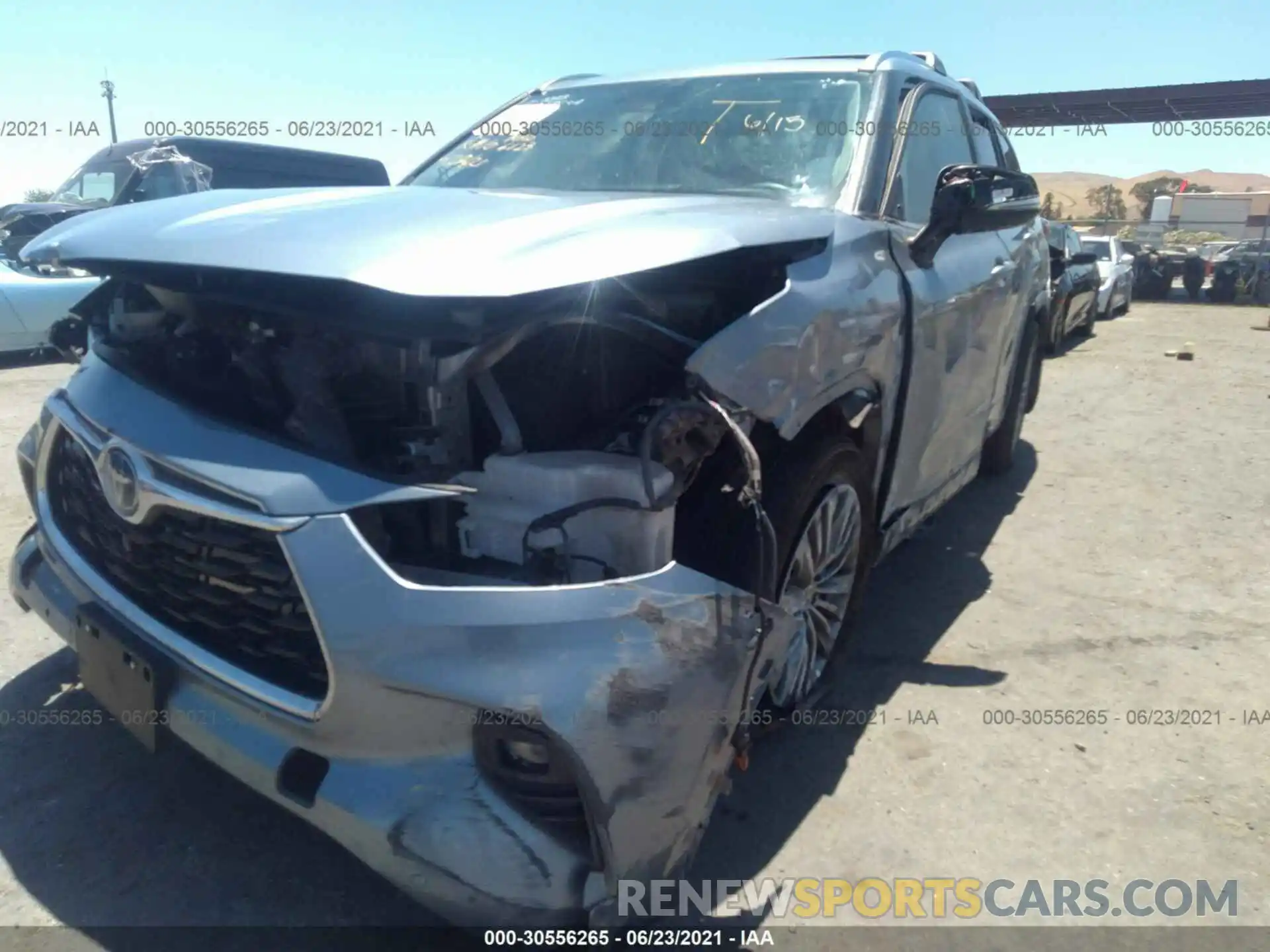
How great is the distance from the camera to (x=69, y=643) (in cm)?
234

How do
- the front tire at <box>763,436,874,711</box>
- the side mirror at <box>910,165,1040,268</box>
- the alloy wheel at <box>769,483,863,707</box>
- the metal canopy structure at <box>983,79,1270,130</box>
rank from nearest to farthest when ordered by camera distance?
the front tire at <box>763,436,874,711</box>
the alloy wheel at <box>769,483,863,707</box>
the side mirror at <box>910,165,1040,268</box>
the metal canopy structure at <box>983,79,1270,130</box>

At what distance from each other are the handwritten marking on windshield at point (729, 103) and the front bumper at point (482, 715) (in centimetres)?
207

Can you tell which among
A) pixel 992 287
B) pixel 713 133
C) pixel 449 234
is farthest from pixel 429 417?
pixel 992 287

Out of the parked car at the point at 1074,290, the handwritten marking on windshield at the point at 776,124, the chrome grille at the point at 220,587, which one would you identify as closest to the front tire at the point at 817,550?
the chrome grille at the point at 220,587

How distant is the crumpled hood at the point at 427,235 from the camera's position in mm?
1878

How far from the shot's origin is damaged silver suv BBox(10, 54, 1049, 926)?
174cm

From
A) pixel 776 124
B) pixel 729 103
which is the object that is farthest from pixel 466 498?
pixel 729 103

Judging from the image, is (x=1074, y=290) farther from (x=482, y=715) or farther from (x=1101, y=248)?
(x=482, y=715)

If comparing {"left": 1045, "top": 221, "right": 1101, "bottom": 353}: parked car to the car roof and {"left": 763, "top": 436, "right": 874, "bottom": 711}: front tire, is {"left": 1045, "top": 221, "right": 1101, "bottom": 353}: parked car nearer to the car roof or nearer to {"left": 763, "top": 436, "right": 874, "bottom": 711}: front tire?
the car roof

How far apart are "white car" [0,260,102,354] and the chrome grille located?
24.7 ft

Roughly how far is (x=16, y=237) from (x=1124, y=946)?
12.9 metres

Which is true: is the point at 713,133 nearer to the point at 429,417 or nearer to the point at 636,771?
the point at 429,417

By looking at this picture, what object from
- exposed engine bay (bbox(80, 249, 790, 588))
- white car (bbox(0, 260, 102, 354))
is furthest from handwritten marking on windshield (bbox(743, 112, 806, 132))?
white car (bbox(0, 260, 102, 354))

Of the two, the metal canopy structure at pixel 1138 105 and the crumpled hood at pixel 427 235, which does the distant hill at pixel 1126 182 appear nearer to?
the metal canopy structure at pixel 1138 105
